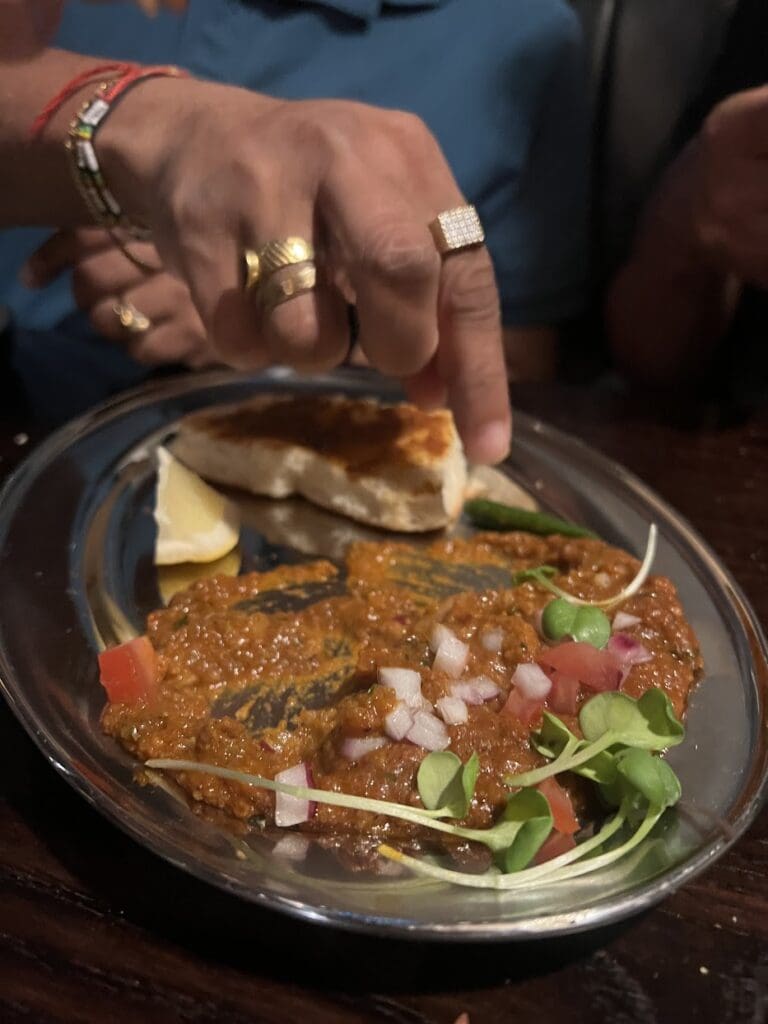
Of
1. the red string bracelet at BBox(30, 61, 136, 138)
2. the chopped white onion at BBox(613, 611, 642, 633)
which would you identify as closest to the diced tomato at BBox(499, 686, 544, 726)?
the chopped white onion at BBox(613, 611, 642, 633)

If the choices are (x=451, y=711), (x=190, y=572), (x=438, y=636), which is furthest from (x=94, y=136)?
(x=451, y=711)

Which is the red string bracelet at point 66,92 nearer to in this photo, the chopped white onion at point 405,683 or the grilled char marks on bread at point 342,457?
the grilled char marks on bread at point 342,457

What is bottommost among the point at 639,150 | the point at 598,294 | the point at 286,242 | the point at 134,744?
the point at 598,294

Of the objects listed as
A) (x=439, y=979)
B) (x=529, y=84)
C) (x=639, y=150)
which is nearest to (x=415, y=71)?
(x=529, y=84)

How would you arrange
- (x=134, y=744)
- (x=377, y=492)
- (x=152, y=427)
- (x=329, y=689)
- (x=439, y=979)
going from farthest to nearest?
(x=152, y=427), (x=377, y=492), (x=329, y=689), (x=134, y=744), (x=439, y=979)

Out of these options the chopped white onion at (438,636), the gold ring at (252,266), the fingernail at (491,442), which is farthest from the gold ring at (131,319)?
the chopped white onion at (438,636)

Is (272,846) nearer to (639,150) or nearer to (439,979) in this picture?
(439,979)
